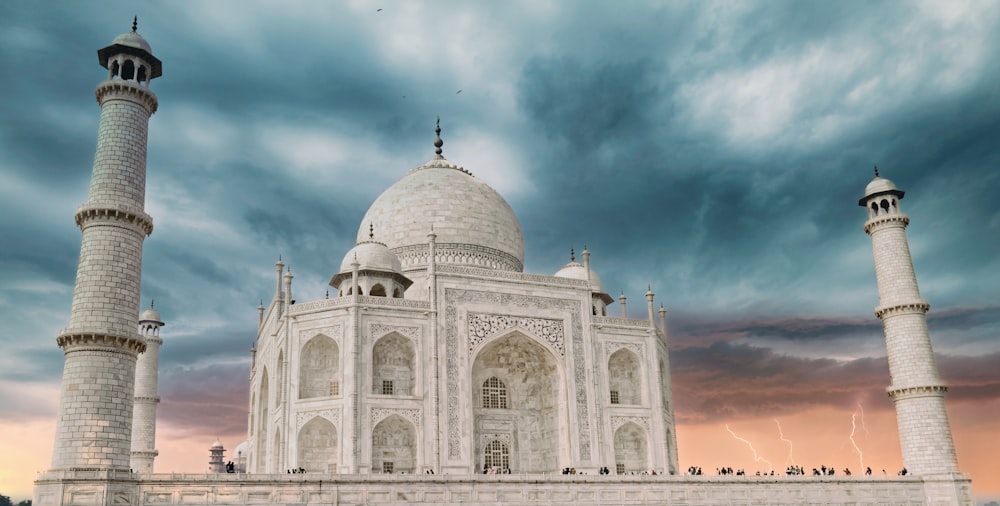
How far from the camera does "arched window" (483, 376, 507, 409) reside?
1095 inches

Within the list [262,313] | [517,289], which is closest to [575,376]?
[517,289]

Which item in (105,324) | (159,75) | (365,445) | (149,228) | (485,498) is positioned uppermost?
(159,75)

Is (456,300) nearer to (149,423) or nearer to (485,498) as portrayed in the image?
(485,498)

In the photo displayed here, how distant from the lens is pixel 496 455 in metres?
27.2

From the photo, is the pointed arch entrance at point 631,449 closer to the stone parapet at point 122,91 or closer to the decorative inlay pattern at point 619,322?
the decorative inlay pattern at point 619,322

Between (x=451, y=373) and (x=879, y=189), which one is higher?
(x=879, y=189)

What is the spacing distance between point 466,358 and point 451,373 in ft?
2.34

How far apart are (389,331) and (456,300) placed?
2536 mm

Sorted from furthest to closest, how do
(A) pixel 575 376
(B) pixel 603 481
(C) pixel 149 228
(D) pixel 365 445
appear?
(A) pixel 575 376 < (D) pixel 365 445 < (B) pixel 603 481 < (C) pixel 149 228

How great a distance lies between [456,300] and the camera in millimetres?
26781

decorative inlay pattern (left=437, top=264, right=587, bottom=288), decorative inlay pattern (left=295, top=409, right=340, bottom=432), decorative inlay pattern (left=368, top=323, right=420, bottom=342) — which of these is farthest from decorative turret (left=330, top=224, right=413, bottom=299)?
decorative inlay pattern (left=295, top=409, right=340, bottom=432)

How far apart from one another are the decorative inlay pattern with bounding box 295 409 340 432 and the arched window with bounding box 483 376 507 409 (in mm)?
5575

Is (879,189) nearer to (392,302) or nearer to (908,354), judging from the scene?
(908,354)

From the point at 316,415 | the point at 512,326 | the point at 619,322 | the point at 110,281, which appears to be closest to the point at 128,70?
the point at 110,281
